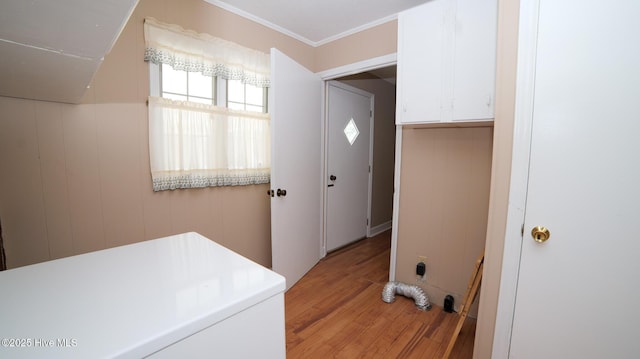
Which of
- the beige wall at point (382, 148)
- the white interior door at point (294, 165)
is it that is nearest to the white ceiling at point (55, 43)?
the white interior door at point (294, 165)

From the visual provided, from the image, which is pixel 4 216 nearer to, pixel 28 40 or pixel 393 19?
pixel 28 40

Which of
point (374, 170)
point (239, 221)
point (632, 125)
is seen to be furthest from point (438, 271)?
point (374, 170)

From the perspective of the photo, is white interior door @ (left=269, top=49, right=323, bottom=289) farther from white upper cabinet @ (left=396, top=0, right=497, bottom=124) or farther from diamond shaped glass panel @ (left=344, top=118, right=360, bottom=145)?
white upper cabinet @ (left=396, top=0, right=497, bottom=124)

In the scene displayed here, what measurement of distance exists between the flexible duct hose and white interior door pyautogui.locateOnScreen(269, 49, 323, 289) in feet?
2.80

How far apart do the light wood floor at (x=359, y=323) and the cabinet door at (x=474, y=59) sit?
4.83 feet

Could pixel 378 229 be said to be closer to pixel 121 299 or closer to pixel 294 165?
pixel 294 165

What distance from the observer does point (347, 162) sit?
345cm

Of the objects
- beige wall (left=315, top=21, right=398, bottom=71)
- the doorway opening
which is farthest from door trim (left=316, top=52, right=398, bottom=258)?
the doorway opening

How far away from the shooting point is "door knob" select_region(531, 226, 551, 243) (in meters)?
1.11

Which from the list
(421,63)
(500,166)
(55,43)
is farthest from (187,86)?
(500,166)

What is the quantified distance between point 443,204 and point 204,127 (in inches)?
78.7

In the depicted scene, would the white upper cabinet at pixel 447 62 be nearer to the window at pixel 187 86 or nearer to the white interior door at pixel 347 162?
the white interior door at pixel 347 162

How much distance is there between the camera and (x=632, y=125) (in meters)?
0.95

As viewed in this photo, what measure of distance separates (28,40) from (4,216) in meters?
1.36
